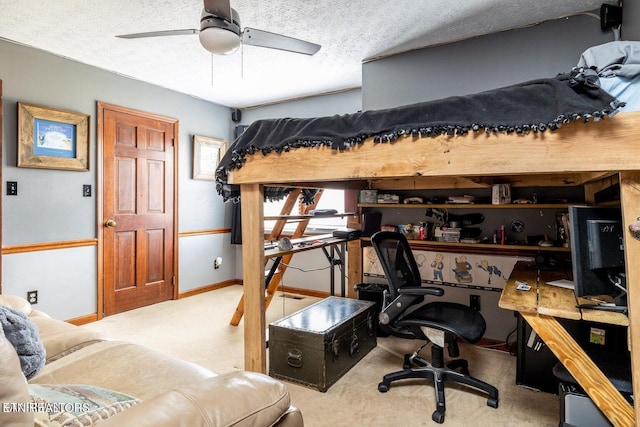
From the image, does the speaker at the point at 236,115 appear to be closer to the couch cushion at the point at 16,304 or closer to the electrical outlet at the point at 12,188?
the electrical outlet at the point at 12,188

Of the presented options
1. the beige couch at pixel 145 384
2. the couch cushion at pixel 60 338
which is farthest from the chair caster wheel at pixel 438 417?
the couch cushion at pixel 60 338

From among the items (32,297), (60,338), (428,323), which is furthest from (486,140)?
(32,297)

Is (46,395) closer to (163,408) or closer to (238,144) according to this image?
(163,408)

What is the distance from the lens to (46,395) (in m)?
0.90

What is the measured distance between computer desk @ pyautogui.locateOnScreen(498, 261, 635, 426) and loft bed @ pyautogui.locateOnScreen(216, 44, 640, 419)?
88 millimetres

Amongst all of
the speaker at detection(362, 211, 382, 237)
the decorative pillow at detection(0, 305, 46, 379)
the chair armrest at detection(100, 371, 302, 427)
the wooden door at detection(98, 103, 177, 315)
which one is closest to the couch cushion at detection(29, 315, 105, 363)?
the decorative pillow at detection(0, 305, 46, 379)

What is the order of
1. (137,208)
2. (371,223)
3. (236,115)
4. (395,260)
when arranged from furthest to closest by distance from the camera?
1. (236,115)
2. (137,208)
3. (371,223)
4. (395,260)

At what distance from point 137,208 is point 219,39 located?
2.55 meters

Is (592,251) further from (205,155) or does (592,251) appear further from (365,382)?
(205,155)

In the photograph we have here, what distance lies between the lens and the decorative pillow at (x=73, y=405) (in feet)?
2.62

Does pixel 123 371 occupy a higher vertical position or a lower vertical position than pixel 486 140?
lower

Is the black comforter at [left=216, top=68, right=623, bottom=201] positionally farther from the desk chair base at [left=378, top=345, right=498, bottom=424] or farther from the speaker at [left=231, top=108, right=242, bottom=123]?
the speaker at [left=231, top=108, right=242, bottom=123]

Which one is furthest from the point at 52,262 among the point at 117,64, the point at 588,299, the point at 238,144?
the point at 588,299

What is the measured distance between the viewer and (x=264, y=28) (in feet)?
9.29
